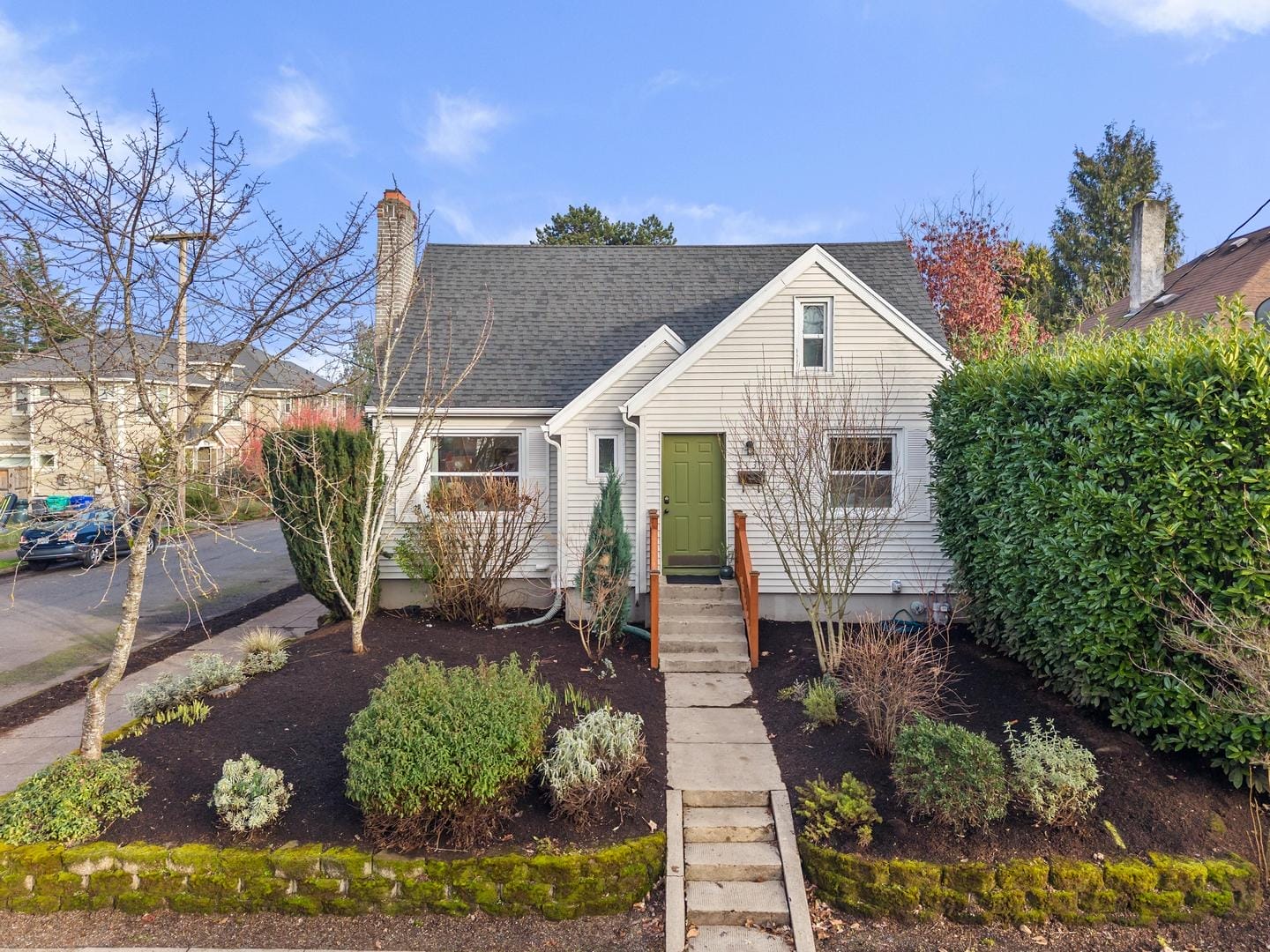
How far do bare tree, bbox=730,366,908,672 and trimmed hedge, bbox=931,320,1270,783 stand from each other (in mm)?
1783

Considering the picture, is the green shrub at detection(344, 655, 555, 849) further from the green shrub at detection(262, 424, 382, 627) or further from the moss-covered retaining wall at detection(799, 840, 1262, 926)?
the green shrub at detection(262, 424, 382, 627)

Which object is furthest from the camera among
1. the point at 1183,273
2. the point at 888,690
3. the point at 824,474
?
the point at 1183,273

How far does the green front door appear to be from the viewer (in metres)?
9.92

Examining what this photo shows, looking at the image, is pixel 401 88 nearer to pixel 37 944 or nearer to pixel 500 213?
pixel 500 213

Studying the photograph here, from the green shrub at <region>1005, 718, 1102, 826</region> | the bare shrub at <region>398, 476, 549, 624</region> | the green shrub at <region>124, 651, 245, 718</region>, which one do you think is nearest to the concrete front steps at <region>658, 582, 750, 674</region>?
the bare shrub at <region>398, 476, 549, 624</region>

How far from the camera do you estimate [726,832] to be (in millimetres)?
4762

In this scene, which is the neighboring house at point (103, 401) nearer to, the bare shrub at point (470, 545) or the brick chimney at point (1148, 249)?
the bare shrub at point (470, 545)

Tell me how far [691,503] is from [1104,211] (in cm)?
3426

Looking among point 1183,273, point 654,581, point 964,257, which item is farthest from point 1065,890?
point 964,257

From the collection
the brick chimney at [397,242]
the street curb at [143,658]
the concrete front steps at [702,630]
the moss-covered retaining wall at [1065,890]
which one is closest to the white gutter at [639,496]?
the concrete front steps at [702,630]

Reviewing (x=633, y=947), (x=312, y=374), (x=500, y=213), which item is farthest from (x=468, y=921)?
(x=500, y=213)

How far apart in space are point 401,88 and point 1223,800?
12158mm

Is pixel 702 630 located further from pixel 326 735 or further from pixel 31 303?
pixel 31 303

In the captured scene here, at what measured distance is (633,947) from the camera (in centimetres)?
391
